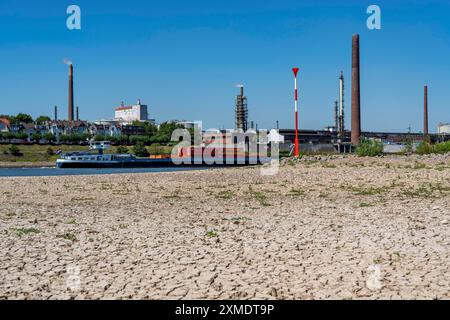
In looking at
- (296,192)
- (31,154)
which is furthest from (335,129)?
(296,192)

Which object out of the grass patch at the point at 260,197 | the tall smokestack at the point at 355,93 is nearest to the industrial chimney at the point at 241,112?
the tall smokestack at the point at 355,93

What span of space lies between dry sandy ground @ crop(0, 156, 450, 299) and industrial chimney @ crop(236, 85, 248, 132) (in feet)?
237

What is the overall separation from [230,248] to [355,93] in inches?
2045

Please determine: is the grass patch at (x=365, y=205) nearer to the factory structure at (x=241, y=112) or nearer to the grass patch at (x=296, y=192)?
the grass patch at (x=296, y=192)

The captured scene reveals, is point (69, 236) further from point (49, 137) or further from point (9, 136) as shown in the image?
point (9, 136)

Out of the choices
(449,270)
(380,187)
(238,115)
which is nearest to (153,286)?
(449,270)

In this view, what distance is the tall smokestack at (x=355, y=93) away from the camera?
54619mm

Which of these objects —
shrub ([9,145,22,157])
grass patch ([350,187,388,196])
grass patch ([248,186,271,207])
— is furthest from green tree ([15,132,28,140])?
grass patch ([350,187,388,196])

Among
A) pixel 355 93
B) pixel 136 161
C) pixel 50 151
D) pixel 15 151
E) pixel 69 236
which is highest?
pixel 355 93

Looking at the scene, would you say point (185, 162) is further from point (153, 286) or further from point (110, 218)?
point (153, 286)

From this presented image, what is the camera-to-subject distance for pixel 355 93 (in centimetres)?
5584

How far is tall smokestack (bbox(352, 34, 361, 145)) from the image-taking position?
54.6 metres

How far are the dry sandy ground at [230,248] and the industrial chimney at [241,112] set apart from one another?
2839 inches
